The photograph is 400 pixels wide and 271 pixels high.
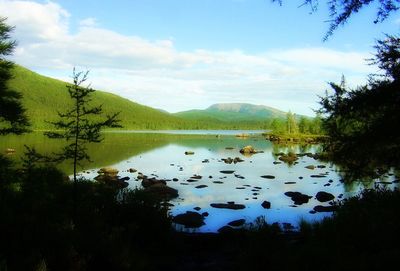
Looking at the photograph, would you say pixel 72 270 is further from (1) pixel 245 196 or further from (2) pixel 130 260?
(1) pixel 245 196

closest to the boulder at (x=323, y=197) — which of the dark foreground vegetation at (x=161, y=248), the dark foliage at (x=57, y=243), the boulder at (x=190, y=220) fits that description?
the boulder at (x=190, y=220)

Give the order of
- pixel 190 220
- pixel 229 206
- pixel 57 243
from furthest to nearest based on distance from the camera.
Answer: pixel 229 206, pixel 190 220, pixel 57 243

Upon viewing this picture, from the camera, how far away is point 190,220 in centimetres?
2192

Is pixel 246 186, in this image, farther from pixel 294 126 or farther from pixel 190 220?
pixel 294 126

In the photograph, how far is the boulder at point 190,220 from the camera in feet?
70.7

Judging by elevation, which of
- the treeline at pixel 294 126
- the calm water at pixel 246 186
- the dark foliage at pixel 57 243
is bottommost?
the calm water at pixel 246 186

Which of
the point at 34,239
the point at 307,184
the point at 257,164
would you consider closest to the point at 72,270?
the point at 34,239

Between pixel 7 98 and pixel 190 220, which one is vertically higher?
pixel 7 98

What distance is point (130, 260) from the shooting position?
29.0 feet

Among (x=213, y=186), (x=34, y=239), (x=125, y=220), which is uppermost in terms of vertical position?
(x=34, y=239)

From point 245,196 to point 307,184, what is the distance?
31.1ft

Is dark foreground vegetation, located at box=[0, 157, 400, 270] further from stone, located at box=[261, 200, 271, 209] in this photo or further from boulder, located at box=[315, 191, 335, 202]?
boulder, located at box=[315, 191, 335, 202]

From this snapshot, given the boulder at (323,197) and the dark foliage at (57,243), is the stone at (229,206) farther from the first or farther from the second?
the dark foliage at (57,243)

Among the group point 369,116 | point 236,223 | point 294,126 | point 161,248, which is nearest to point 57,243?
point 161,248
